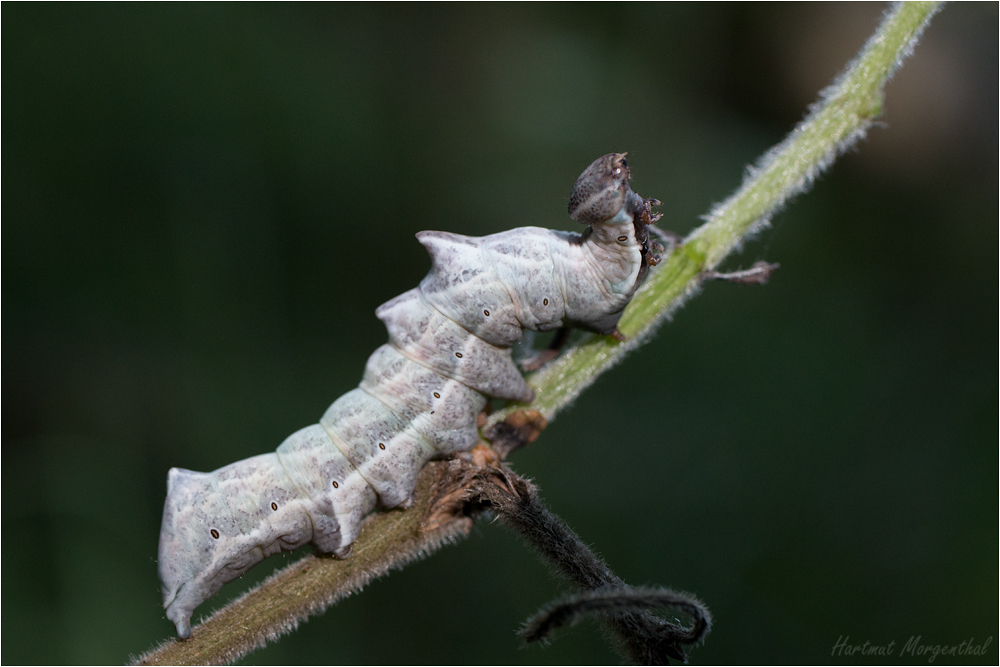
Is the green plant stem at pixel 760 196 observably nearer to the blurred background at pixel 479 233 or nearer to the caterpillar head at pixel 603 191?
the caterpillar head at pixel 603 191

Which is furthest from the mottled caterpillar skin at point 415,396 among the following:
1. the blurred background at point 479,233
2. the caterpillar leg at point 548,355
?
the blurred background at point 479,233

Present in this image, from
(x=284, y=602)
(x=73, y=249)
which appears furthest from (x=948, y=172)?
(x=73, y=249)

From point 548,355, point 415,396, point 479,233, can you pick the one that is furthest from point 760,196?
point 479,233

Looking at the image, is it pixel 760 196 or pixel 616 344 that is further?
pixel 616 344

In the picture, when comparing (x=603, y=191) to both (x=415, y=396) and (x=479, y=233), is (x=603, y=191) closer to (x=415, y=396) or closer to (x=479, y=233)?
(x=415, y=396)

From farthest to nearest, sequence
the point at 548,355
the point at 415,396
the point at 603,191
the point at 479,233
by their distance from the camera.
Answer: the point at 479,233
the point at 548,355
the point at 415,396
the point at 603,191

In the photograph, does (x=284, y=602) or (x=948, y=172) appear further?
(x=948, y=172)

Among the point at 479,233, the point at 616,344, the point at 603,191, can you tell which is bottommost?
the point at 479,233

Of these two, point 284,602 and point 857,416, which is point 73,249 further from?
point 857,416
